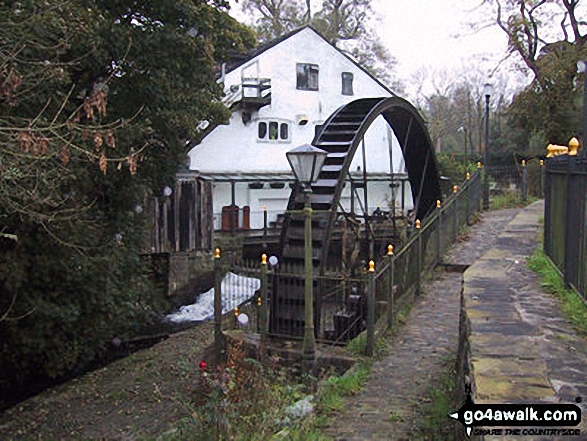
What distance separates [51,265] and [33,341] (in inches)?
57.8

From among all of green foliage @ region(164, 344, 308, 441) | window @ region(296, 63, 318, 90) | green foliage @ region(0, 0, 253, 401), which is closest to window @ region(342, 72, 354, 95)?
window @ region(296, 63, 318, 90)

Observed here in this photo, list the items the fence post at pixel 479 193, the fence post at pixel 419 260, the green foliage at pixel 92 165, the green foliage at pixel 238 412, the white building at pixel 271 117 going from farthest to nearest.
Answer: the white building at pixel 271 117 < the fence post at pixel 479 193 < the fence post at pixel 419 260 < the green foliage at pixel 92 165 < the green foliage at pixel 238 412

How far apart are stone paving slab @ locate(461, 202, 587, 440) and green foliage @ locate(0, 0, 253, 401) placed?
Answer: 17.5 ft

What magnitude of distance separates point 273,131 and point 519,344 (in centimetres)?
2531

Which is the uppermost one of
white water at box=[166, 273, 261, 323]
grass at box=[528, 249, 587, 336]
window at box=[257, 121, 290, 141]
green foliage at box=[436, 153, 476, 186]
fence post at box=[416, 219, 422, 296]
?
A: window at box=[257, 121, 290, 141]

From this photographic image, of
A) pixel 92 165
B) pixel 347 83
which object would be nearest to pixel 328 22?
pixel 347 83

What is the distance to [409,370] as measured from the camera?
7703mm

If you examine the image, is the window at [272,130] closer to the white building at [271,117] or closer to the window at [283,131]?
the white building at [271,117]

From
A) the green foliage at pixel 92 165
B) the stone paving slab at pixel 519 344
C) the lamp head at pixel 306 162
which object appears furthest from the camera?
the green foliage at pixel 92 165

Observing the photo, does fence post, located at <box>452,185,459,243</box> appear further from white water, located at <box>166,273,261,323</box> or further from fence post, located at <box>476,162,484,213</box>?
white water, located at <box>166,273,261,323</box>

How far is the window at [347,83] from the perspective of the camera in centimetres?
3138

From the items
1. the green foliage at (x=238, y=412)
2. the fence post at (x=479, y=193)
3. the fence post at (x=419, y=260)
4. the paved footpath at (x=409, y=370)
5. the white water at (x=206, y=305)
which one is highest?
the fence post at (x=479, y=193)

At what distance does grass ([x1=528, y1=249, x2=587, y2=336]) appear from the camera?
500cm

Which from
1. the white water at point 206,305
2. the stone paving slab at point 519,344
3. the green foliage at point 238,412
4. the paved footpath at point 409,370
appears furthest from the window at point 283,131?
the green foliage at point 238,412
